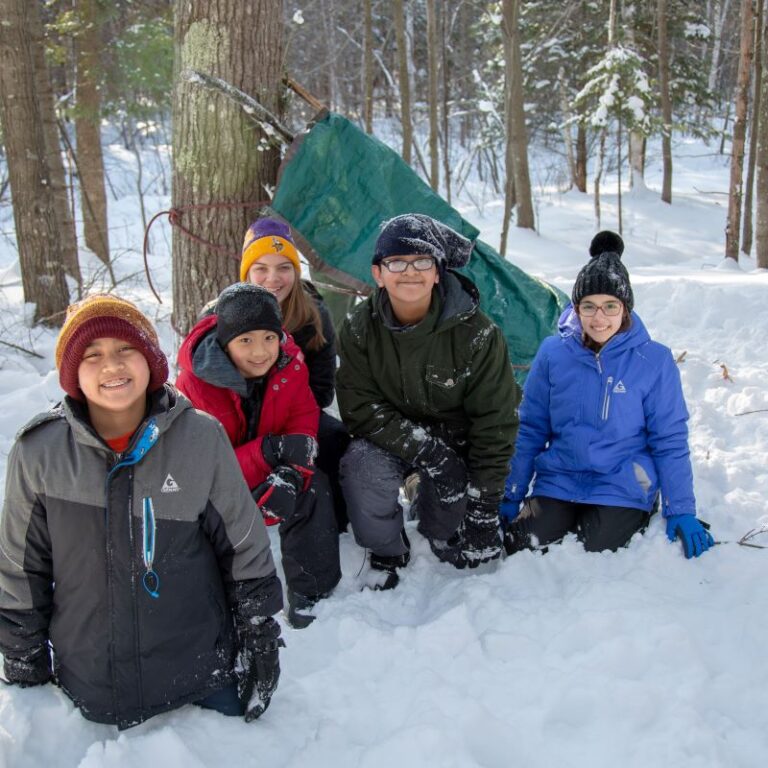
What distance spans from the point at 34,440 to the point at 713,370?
14.0 ft

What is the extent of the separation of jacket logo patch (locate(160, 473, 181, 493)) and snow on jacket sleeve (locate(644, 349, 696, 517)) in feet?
6.65

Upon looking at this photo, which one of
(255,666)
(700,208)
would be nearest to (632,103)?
(700,208)

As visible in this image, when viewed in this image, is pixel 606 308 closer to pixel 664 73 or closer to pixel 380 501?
Result: pixel 380 501

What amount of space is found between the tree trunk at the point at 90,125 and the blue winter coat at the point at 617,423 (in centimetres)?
682

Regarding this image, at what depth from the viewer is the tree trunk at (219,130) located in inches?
139

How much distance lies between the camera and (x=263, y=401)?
2703 millimetres

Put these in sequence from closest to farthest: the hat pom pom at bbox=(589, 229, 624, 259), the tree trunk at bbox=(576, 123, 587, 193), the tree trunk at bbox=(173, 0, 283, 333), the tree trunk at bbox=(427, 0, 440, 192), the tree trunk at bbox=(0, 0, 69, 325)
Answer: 1. the hat pom pom at bbox=(589, 229, 624, 259)
2. the tree trunk at bbox=(173, 0, 283, 333)
3. the tree trunk at bbox=(0, 0, 69, 325)
4. the tree trunk at bbox=(427, 0, 440, 192)
5. the tree trunk at bbox=(576, 123, 587, 193)

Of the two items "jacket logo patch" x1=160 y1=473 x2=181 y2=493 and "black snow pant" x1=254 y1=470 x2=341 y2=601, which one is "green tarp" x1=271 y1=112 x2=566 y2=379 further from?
"jacket logo patch" x1=160 y1=473 x2=181 y2=493

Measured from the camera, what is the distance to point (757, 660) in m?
2.33

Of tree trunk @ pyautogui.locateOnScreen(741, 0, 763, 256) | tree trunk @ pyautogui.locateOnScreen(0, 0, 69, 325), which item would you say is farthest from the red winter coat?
tree trunk @ pyautogui.locateOnScreen(741, 0, 763, 256)

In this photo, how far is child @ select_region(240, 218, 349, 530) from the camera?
306cm

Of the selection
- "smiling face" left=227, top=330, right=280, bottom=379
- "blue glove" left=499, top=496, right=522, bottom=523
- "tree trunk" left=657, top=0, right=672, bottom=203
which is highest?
"tree trunk" left=657, top=0, right=672, bottom=203

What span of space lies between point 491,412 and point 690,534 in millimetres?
952

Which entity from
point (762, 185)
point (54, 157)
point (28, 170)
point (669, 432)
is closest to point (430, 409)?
point (669, 432)
